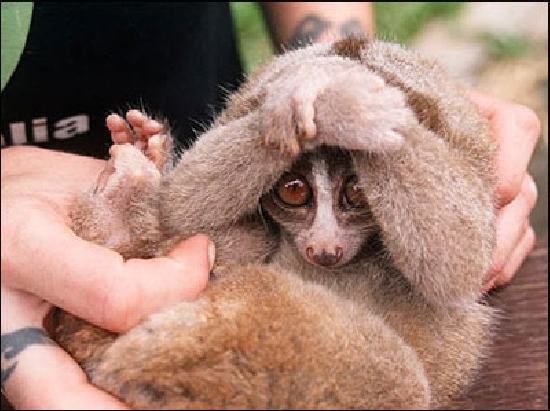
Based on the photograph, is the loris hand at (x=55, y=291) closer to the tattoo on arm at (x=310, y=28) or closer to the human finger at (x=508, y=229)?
the human finger at (x=508, y=229)

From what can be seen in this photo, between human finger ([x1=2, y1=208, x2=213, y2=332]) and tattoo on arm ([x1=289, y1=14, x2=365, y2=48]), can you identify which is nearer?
human finger ([x1=2, y1=208, x2=213, y2=332])

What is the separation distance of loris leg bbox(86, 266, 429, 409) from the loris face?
0.56 ft

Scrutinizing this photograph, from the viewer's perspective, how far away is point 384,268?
194 centimetres

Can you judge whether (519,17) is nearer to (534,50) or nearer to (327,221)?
(534,50)

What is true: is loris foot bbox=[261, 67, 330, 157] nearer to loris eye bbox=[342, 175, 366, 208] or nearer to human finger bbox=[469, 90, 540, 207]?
loris eye bbox=[342, 175, 366, 208]

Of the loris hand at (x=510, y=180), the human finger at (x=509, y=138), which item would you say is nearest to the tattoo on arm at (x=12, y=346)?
the loris hand at (x=510, y=180)

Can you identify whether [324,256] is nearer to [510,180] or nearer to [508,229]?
[510,180]

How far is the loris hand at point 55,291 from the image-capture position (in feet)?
4.87

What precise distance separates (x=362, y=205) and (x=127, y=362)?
634mm

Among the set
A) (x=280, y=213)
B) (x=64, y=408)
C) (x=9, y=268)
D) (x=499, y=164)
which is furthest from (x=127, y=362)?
(x=499, y=164)

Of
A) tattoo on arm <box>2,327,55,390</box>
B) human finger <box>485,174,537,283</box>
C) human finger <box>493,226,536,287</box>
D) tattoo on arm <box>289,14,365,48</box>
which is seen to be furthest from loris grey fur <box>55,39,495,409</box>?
tattoo on arm <box>289,14,365,48</box>

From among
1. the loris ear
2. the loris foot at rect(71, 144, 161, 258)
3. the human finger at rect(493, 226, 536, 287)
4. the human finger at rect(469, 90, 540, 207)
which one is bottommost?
the human finger at rect(493, 226, 536, 287)

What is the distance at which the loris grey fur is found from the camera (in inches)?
58.7

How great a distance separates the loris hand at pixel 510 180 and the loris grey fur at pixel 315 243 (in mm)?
176
